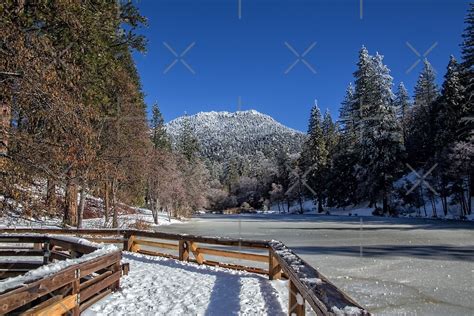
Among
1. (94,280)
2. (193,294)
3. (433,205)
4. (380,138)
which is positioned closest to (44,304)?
(94,280)

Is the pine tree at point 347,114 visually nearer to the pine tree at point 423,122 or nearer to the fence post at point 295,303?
the pine tree at point 423,122

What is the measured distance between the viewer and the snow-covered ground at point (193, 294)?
6.93 metres

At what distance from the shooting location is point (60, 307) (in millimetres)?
5219

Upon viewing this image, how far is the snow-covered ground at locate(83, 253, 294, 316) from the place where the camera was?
273 inches

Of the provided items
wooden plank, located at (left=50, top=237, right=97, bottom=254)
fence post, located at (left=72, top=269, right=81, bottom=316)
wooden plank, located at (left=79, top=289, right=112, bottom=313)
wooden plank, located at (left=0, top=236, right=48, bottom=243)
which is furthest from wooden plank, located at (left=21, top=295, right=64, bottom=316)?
wooden plank, located at (left=0, top=236, right=48, bottom=243)

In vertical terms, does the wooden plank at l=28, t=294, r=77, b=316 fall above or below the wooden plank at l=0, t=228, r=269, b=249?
below

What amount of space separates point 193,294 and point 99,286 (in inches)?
74.8

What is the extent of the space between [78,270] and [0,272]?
479 centimetres

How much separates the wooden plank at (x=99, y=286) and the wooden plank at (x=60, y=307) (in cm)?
55

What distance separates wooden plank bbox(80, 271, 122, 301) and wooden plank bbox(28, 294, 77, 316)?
0.55m

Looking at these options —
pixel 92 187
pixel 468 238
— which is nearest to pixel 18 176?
pixel 92 187

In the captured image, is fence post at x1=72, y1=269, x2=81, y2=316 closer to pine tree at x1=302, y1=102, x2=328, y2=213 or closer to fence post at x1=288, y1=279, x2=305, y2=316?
fence post at x1=288, y1=279, x2=305, y2=316

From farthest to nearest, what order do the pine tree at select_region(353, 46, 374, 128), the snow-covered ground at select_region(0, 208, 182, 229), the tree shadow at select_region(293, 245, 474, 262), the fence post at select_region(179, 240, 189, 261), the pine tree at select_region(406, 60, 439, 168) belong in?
the pine tree at select_region(406, 60, 439, 168), the pine tree at select_region(353, 46, 374, 128), the tree shadow at select_region(293, 245, 474, 262), the fence post at select_region(179, 240, 189, 261), the snow-covered ground at select_region(0, 208, 182, 229)

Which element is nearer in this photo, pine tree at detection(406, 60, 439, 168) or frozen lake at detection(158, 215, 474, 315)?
frozen lake at detection(158, 215, 474, 315)
